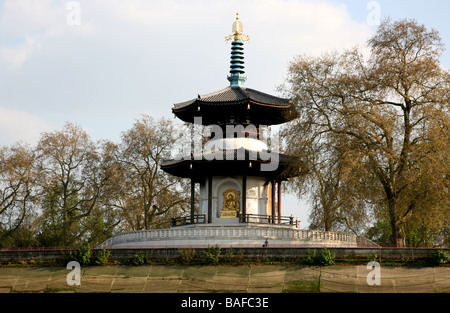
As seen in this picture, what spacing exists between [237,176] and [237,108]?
187 inches

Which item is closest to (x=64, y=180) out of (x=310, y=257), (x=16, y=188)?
(x=16, y=188)

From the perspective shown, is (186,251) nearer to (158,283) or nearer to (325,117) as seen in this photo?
(158,283)

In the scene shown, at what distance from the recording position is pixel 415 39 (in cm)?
4059

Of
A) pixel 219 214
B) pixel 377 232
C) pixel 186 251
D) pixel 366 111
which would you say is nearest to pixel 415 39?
pixel 366 111

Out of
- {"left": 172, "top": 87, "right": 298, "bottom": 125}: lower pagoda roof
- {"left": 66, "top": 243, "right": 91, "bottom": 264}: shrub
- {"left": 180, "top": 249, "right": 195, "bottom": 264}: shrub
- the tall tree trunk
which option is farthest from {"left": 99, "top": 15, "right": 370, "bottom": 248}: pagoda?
{"left": 66, "top": 243, "right": 91, "bottom": 264}: shrub

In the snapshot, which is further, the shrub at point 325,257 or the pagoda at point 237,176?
the pagoda at point 237,176

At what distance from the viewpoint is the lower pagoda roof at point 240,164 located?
138 feet

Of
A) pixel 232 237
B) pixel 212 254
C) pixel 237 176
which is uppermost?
pixel 237 176

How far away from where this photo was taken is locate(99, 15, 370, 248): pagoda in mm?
38125

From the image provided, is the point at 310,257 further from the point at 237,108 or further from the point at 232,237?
the point at 237,108

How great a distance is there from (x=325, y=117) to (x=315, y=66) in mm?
3537

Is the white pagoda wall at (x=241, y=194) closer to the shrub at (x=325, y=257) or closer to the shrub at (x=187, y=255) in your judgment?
the shrub at (x=187, y=255)

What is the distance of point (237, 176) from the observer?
43719 mm

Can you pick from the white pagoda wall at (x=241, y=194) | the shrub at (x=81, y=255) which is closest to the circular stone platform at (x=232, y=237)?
the shrub at (x=81, y=255)
